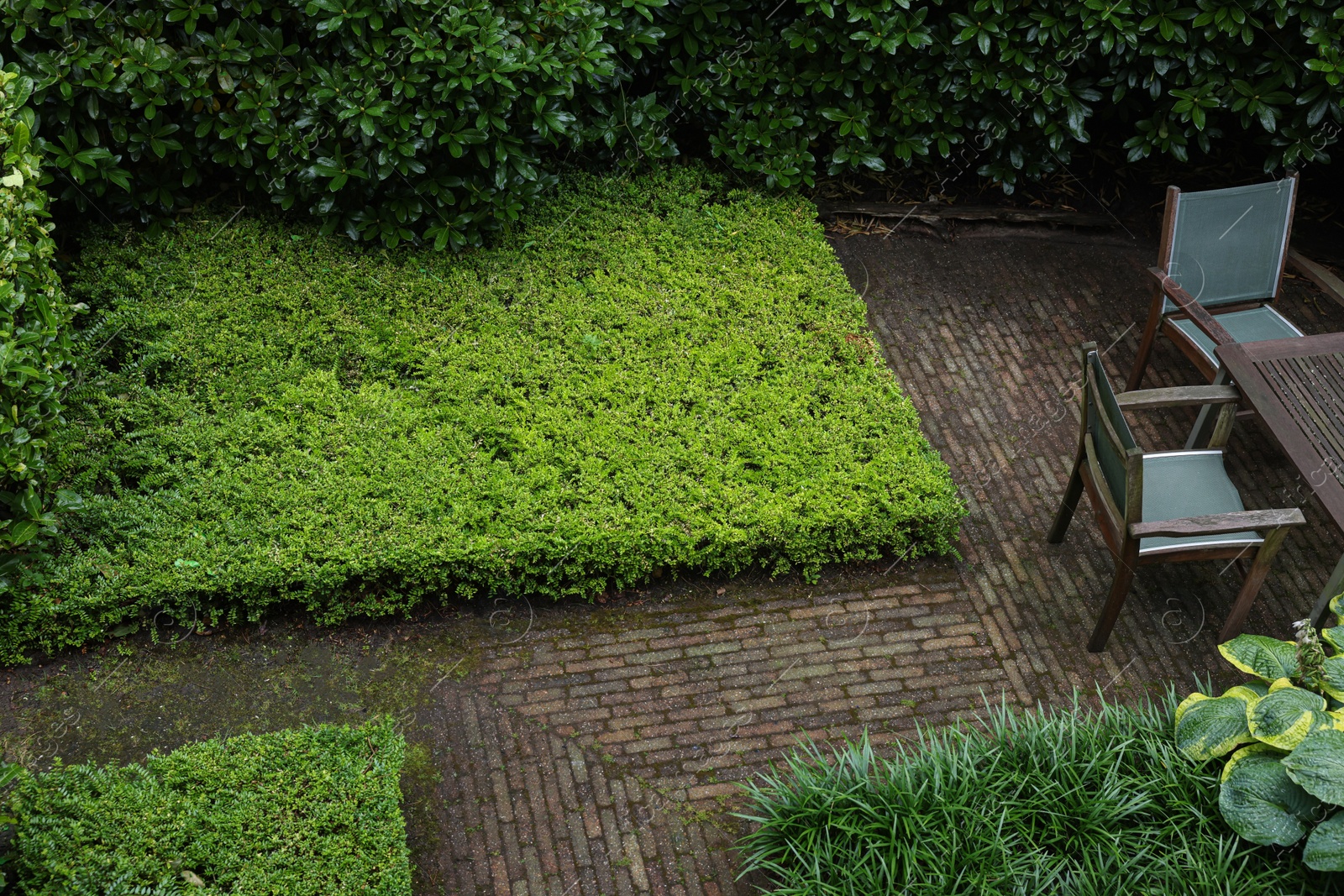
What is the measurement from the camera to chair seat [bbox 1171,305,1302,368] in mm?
5898

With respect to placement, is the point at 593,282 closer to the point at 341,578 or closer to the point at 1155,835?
the point at 341,578

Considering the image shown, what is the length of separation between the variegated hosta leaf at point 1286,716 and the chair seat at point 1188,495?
0.79 metres

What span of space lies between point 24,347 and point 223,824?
2.14m

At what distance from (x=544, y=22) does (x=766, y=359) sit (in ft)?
7.36

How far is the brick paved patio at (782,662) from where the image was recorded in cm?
443

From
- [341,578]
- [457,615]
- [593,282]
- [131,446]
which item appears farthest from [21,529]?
[593,282]

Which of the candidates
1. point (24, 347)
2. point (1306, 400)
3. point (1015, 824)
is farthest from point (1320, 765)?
point (24, 347)

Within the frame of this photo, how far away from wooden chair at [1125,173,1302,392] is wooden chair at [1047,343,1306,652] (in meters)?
0.78

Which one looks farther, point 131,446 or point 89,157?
point 89,157

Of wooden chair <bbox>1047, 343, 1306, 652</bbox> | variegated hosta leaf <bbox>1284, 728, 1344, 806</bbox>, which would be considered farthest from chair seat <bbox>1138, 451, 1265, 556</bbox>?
variegated hosta leaf <bbox>1284, 728, 1344, 806</bbox>

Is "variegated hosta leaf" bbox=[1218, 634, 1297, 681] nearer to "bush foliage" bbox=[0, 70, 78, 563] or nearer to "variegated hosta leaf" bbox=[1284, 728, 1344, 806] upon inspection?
"variegated hosta leaf" bbox=[1284, 728, 1344, 806]

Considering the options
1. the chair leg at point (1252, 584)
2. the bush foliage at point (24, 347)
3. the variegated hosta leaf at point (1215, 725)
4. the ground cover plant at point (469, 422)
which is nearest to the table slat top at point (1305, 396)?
the chair leg at point (1252, 584)

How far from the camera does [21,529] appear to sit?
14.8 ft

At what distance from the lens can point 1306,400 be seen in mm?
5152
